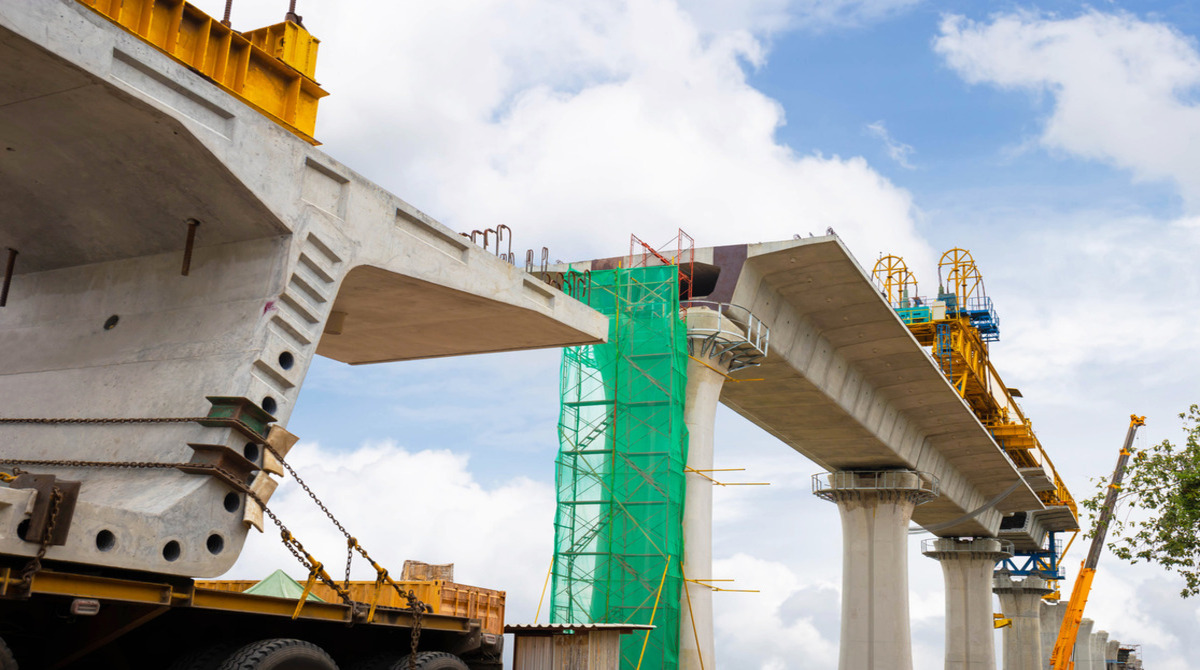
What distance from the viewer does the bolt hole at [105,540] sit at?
9.38 m

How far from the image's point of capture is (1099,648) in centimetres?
8012

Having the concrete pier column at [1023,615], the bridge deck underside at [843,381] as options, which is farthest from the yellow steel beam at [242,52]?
the concrete pier column at [1023,615]

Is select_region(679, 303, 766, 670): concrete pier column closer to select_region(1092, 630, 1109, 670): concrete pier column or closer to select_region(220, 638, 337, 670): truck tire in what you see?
select_region(220, 638, 337, 670): truck tire

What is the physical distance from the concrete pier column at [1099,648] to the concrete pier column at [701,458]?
66222 mm

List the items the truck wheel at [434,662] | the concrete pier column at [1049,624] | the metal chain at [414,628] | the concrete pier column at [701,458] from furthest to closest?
1. the concrete pier column at [1049,624]
2. the concrete pier column at [701,458]
3. the truck wheel at [434,662]
4. the metal chain at [414,628]

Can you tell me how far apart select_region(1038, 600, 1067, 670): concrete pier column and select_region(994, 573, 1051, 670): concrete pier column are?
1032 centimetres

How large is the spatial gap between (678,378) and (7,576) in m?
16.3

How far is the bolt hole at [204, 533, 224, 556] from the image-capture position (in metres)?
10.7

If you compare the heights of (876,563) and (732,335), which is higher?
(732,335)

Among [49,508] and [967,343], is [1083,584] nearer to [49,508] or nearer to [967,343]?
[967,343]

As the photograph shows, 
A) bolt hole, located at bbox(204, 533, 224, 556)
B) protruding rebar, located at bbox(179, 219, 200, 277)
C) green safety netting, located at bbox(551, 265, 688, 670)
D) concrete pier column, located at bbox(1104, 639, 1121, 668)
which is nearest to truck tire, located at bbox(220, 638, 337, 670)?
bolt hole, located at bbox(204, 533, 224, 556)

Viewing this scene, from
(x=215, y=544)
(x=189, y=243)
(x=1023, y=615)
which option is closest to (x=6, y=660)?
(x=215, y=544)

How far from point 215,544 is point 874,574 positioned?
3286 cm

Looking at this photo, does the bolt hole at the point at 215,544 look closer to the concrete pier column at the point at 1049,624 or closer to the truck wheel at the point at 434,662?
the truck wheel at the point at 434,662
